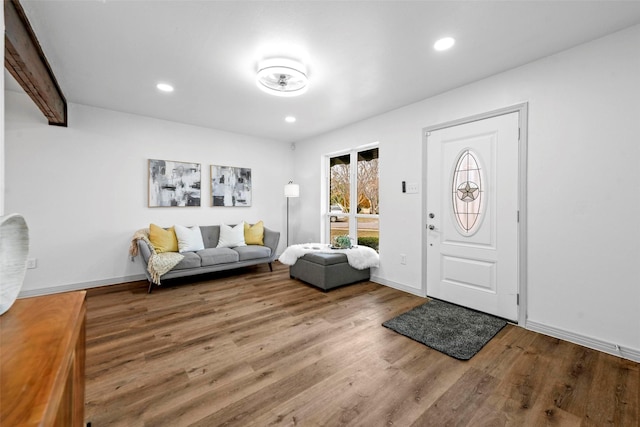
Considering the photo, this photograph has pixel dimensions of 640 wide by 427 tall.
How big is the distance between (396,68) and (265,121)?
2.43 m

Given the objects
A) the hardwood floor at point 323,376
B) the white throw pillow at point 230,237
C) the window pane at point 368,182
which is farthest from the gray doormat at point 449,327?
the white throw pillow at point 230,237

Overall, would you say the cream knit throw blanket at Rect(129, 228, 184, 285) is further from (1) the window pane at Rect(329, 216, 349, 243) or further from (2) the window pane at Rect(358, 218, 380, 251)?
(2) the window pane at Rect(358, 218, 380, 251)

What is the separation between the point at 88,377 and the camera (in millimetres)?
1904

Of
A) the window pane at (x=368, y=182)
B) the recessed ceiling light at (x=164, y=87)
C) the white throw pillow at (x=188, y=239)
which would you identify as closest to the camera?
the recessed ceiling light at (x=164, y=87)

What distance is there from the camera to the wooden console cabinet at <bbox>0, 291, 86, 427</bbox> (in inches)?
22.4

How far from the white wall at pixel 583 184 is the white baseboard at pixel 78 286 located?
5170 millimetres

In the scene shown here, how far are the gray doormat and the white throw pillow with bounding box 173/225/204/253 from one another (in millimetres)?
3081

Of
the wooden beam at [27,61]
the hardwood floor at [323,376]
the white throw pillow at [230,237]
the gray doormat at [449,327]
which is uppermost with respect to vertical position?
the wooden beam at [27,61]

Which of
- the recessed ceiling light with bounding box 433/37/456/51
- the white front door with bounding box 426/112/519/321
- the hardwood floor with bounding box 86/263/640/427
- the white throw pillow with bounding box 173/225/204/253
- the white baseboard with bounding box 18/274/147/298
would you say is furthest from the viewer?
the white throw pillow with bounding box 173/225/204/253

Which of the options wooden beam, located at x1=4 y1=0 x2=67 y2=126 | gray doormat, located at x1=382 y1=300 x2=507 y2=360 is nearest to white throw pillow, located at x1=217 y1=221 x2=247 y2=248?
wooden beam, located at x1=4 y1=0 x2=67 y2=126

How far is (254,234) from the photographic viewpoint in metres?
4.99

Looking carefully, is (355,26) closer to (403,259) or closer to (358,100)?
(358,100)

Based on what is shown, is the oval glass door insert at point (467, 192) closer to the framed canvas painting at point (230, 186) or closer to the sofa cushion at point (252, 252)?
the sofa cushion at point (252, 252)

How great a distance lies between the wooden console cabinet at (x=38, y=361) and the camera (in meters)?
0.57
